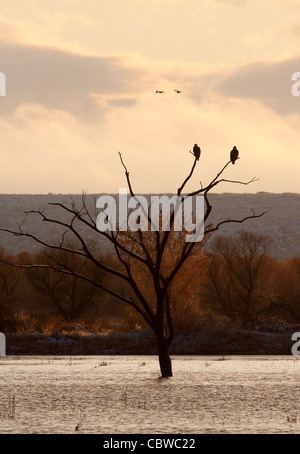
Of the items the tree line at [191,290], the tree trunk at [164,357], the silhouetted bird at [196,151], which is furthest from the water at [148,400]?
the tree line at [191,290]

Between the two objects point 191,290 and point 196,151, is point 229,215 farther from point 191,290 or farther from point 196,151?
point 196,151

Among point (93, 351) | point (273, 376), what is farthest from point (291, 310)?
point (273, 376)

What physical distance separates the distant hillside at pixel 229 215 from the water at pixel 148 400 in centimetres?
12294

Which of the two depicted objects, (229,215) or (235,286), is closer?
(235,286)

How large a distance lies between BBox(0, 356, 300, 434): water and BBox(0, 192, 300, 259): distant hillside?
403 ft

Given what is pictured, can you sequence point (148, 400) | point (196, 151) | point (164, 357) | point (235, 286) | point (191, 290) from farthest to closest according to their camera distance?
point (235, 286) → point (191, 290) → point (164, 357) → point (196, 151) → point (148, 400)

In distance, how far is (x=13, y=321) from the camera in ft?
183

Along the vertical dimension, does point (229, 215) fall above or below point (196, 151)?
above

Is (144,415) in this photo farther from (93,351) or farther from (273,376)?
(93,351)

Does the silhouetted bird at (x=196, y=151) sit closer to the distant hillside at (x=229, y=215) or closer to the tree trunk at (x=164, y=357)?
the tree trunk at (x=164, y=357)

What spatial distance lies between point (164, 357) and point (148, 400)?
6.30m

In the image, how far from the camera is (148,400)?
60.8 ft

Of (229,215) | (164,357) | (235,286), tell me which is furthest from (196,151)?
(229,215)

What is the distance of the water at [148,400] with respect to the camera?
1455cm
